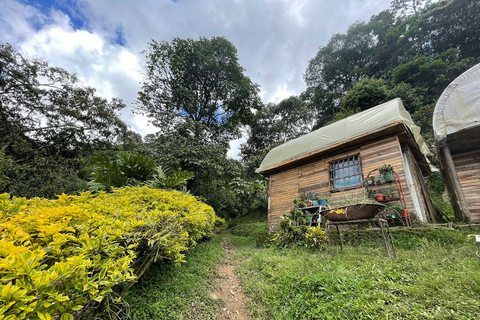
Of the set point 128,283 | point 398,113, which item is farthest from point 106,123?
point 398,113

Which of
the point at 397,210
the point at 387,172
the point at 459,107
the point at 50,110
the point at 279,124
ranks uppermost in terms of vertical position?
the point at 279,124

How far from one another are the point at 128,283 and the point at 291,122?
21552mm

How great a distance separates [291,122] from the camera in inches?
838

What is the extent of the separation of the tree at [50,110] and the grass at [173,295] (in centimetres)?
1060

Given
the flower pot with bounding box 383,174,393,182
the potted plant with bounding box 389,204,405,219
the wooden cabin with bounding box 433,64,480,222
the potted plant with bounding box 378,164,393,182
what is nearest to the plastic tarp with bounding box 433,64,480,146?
the wooden cabin with bounding box 433,64,480,222

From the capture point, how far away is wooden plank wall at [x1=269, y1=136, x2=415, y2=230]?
208 inches

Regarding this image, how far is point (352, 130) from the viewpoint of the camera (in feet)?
20.5

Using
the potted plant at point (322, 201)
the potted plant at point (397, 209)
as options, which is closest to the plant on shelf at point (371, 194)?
the potted plant at point (397, 209)

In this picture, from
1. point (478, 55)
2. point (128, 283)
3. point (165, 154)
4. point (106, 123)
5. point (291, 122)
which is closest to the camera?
point (128, 283)

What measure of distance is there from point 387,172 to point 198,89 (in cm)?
1185

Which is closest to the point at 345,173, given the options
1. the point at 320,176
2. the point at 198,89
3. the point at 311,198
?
the point at 320,176

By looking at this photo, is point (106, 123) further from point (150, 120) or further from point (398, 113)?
point (398, 113)

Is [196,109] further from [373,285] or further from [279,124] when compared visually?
[373,285]

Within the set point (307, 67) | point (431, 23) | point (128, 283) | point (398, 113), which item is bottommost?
point (128, 283)
